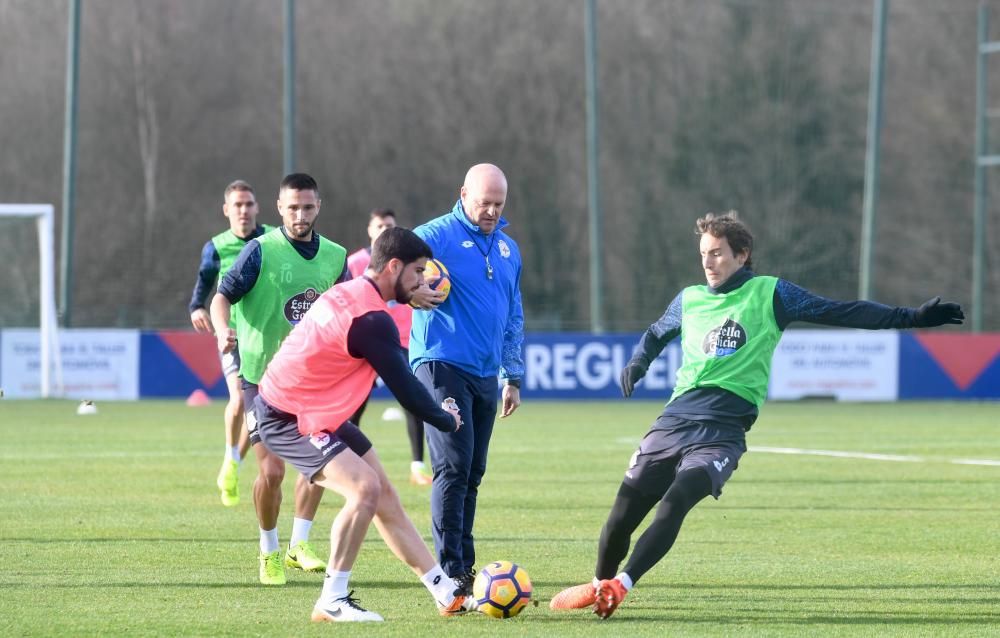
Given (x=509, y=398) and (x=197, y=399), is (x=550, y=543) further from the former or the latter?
(x=197, y=399)

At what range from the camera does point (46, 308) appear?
26.6 m

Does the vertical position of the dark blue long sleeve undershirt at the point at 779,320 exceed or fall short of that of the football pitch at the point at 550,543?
it exceeds it

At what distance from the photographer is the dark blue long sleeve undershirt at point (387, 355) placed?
23.7ft

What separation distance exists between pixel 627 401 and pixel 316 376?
22527 millimetres

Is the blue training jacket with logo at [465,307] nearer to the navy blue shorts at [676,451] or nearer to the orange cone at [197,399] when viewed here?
the navy blue shorts at [676,451]

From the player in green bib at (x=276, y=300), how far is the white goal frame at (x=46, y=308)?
18.1 metres

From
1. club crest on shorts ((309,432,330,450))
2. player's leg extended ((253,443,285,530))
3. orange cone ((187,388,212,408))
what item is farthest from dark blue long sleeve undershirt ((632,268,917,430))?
orange cone ((187,388,212,408))

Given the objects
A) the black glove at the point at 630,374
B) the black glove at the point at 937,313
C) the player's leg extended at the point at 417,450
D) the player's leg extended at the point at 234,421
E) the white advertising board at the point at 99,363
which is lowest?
the white advertising board at the point at 99,363

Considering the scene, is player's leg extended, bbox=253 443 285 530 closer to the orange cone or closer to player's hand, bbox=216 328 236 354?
player's hand, bbox=216 328 236 354

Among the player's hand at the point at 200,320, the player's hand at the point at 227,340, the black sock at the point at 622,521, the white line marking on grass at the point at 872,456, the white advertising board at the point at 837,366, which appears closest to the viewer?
the black sock at the point at 622,521

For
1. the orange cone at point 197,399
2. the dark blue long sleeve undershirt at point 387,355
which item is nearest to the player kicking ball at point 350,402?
the dark blue long sleeve undershirt at point 387,355

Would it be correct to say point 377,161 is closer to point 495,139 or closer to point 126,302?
point 495,139

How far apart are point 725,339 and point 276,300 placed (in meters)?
2.74

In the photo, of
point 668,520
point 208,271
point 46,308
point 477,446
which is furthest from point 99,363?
point 668,520
